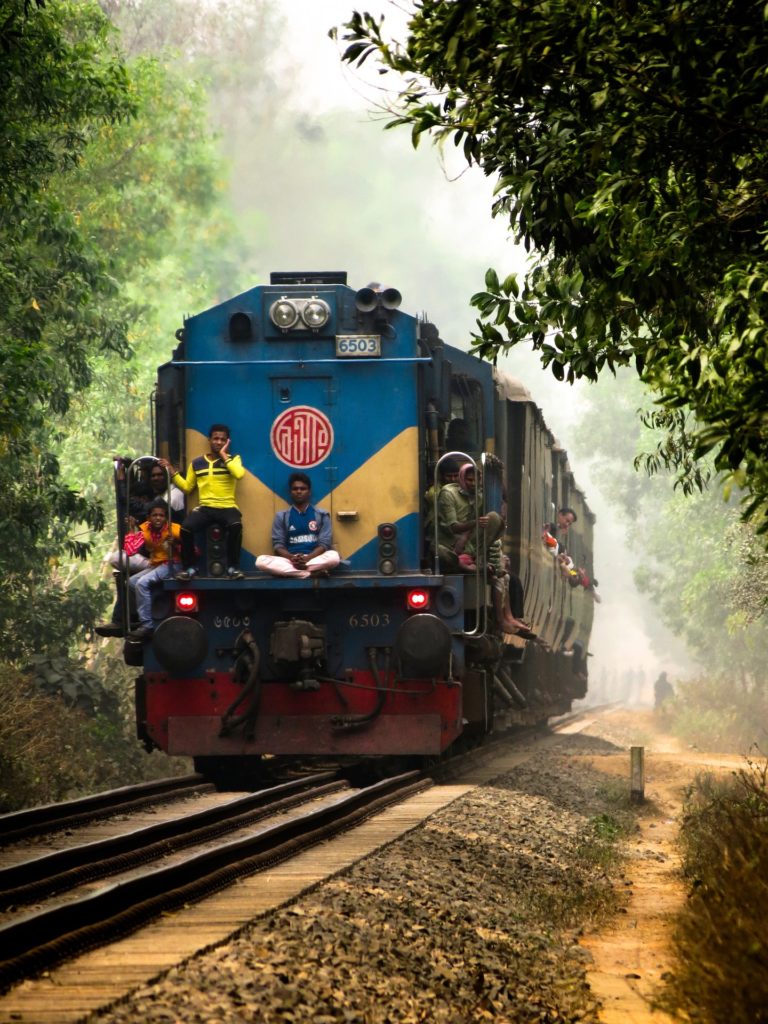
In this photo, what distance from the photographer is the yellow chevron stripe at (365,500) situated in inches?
512

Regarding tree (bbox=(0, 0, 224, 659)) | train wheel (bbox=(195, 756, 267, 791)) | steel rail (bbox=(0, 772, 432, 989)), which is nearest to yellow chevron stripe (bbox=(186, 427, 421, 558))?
train wheel (bbox=(195, 756, 267, 791))

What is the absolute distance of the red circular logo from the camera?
13.1 metres

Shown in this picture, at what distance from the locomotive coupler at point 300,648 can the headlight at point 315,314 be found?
2.70 metres

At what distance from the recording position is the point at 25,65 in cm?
1659

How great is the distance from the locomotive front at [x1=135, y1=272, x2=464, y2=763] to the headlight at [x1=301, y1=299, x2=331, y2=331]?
0.01 metres

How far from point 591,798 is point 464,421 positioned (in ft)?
14.5

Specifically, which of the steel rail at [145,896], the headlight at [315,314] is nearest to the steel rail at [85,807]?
the steel rail at [145,896]

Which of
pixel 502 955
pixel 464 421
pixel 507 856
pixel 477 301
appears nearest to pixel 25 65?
pixel 464 421

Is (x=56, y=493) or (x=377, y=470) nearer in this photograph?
→ (x=377, y=470)

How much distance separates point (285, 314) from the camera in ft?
43.4

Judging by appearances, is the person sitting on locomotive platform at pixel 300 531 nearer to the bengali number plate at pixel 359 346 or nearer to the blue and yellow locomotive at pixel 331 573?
the blue and yellow locomotive at pixel 331 573

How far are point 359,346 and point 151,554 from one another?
2.66m

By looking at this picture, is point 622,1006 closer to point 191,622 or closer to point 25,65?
point 191,622

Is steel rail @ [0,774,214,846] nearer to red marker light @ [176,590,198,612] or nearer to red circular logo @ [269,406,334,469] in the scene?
red marker light @ [176,590,198,612]
